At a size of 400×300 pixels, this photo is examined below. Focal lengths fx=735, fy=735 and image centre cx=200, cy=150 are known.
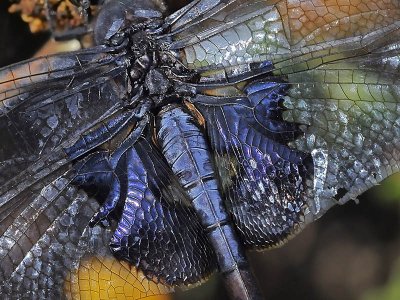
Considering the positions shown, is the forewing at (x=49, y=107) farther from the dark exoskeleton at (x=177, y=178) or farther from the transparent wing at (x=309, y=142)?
the transparent wing at (x=309, y=142)

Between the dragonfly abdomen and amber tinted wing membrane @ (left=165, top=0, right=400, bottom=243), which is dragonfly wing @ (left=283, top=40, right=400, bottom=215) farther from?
the dragonfly abdomen

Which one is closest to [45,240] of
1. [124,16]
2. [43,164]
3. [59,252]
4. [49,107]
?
[59,252]

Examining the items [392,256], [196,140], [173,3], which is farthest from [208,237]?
[392,256]

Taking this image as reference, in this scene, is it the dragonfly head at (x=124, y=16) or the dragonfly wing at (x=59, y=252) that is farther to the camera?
the dragonfly head at (x=124, y=16)

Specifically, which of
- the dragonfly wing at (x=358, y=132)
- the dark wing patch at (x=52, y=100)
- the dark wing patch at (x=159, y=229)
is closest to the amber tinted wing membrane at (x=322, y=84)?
the dragonfly wing at (x=358, y=132)

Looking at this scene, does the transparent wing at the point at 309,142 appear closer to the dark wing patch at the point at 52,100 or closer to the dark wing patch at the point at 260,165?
the dark wing patch at the point at 260,165

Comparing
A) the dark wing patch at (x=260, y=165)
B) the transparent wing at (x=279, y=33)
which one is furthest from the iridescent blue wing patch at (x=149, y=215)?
the transparent wing at (x=279, y=33)

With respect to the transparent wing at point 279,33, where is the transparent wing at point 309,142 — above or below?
below

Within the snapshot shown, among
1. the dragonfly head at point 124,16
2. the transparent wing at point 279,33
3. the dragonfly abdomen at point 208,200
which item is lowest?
the dragonfly abdomen at point 208,200

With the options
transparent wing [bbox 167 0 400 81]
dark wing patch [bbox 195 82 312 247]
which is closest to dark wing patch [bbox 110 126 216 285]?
dark wing patch [bbox 195 82 312 247]
